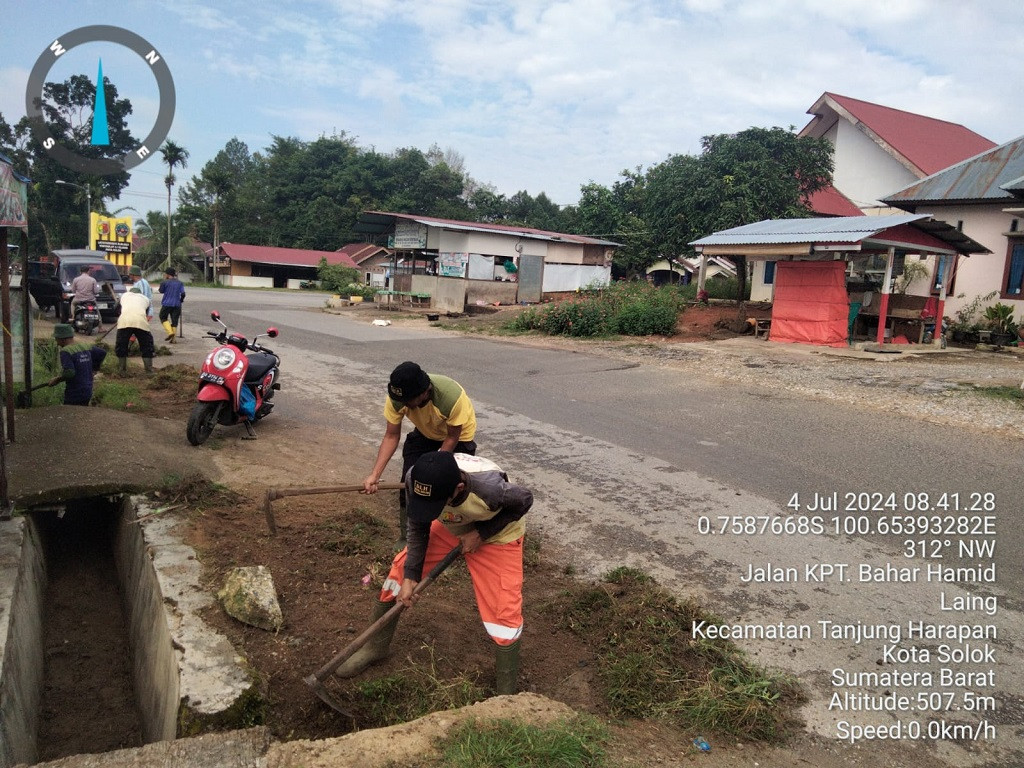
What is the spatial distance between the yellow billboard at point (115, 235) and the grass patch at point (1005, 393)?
32710 millimetres

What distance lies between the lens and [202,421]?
6.46 metres

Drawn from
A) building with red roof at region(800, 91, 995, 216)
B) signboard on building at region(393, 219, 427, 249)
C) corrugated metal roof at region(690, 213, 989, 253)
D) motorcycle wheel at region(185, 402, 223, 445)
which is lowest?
motorcycle wheel at region(185, 402, 223, 445)

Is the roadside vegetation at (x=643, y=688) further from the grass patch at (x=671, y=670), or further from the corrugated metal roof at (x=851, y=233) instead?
the corrugated metal roof at (x=851, y=233)

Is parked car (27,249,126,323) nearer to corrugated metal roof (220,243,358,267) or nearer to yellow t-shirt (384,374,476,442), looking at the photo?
yellow t-shirt (384,374,476,442)

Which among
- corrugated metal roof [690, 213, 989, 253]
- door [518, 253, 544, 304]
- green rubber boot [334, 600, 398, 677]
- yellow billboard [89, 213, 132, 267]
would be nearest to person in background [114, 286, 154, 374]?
green rubber boot [334, 600, 398, 677]

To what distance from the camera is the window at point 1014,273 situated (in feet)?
54.7

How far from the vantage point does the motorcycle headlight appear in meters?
6.56

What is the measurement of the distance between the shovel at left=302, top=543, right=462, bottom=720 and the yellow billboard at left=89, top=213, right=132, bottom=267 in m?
33.5

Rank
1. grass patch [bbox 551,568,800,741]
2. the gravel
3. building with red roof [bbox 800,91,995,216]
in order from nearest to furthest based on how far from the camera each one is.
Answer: grass patch [bbox 551,568,800,741]
the gravel
building with red roof [bbox 800,91,995,216]

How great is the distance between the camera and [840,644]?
363 centimetres

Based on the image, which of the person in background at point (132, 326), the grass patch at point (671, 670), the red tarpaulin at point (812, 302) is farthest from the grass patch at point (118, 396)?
the red tarpaulin at point (812, 302)

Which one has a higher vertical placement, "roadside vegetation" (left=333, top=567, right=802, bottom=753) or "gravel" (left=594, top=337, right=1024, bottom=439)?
"gravel" (left=594, top=337, right=1024, bottom=439)

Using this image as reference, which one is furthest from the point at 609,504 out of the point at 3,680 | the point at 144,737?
the point at 3,680

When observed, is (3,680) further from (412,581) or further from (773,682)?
(773,682)
